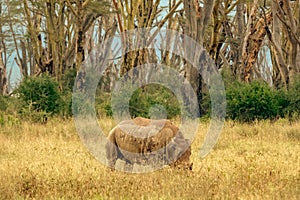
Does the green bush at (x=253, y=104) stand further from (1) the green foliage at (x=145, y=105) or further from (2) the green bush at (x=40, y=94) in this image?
(2) the green bush at (x=40, y=94)

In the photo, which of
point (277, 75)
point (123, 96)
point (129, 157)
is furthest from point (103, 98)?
point (129, 157)

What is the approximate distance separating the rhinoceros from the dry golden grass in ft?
0.60

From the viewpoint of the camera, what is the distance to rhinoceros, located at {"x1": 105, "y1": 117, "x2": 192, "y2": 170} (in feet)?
23.8

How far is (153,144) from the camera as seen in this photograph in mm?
7258

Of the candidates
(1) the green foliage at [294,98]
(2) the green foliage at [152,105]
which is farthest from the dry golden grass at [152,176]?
(2) the green foliage at [152,105]

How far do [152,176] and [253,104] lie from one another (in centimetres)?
923

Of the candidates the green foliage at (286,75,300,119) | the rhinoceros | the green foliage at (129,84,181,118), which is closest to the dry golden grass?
the rhinoceros

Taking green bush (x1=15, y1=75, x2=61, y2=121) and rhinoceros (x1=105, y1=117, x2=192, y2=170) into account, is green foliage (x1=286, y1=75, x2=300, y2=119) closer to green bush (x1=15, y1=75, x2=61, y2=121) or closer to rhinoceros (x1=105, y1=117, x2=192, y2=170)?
green bush (x1=15, y1=75, x2=61, y2=121)

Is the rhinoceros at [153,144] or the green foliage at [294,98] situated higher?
the rhinoceros at [153,144]

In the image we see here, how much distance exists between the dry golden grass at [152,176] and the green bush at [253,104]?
4.72 meters

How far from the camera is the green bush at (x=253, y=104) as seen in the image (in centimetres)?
1578

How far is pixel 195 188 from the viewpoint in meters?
6.23

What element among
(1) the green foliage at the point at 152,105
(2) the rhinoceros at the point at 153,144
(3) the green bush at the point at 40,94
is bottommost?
(1) the green foliage at the point at 152,105

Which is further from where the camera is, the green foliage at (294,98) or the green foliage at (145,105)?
the green foliage at (145,105)
